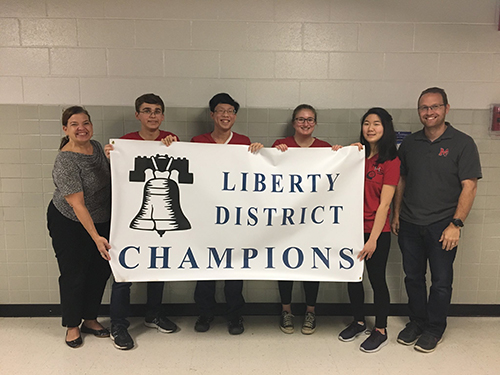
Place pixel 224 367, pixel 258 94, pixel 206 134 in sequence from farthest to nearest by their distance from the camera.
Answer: pixel 258 94, pixel 206 134, pixel 224 367

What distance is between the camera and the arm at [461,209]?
7.82ft

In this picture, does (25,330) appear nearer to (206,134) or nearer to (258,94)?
(206,134)

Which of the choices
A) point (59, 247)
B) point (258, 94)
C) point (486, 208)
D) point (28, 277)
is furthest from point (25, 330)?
point (486, 208)

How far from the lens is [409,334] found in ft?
8.52

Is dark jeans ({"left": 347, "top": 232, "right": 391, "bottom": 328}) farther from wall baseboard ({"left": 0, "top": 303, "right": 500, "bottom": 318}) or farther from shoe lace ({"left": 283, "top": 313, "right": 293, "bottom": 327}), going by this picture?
shoe lace ({"left": 283, "top": 313, "right": 293, "bottom": 327})

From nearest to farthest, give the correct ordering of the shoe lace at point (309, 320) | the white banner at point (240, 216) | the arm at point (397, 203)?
the white banner at point (240, 216)
the arm at point (397, 203)
the shoe lace at point (309, 320)

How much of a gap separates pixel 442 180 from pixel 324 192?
2.53 ft

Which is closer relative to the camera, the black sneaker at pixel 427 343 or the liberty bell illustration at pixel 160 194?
the liberty bell illustration at pixel 160 194

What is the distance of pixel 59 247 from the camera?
8.04ft

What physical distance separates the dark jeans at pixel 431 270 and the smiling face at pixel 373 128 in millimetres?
643

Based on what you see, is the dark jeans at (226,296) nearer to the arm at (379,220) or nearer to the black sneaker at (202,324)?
the black sneaker at (202,324)

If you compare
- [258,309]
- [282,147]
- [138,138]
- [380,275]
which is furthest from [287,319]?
[138,138]

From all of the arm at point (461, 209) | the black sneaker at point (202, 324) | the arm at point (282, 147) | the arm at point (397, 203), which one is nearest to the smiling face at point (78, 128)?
the arm at point (282, 147)

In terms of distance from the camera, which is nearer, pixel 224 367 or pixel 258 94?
pixel 224 367
